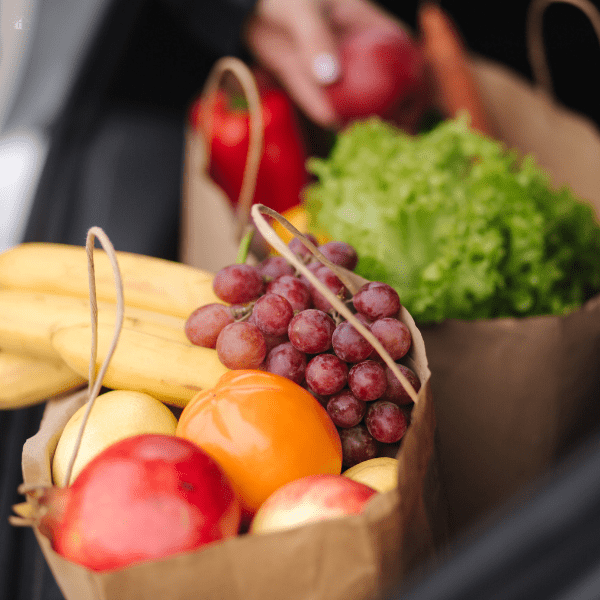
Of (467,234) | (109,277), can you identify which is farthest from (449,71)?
(109,277)

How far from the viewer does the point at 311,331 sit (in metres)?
0.46

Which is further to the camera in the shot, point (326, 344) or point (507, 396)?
point (507, 396)

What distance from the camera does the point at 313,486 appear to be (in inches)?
14.9

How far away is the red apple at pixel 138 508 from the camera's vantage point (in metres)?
0.35

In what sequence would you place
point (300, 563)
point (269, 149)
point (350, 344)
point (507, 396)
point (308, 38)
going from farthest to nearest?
point (269, 149) → point (308, 38) → point (507, 396) → point (350, 344) → point (300, 563)

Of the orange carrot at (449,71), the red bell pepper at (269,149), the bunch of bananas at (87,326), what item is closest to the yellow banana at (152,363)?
the bunch of bananas at (87,326)

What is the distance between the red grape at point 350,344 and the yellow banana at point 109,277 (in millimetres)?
183

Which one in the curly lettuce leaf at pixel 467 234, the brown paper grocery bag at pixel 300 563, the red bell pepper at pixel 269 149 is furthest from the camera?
the red bell pepper at pixel 269 149

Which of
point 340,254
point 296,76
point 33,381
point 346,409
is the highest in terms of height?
point 296,76

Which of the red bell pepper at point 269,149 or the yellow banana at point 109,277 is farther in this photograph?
the red bell pepper at point 269,149

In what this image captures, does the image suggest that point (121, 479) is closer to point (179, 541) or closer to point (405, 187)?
point (179, 541)

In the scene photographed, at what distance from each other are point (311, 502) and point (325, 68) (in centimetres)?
89

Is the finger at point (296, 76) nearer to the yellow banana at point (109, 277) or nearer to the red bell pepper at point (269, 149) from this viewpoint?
the red bell pepper at point (269, 149)

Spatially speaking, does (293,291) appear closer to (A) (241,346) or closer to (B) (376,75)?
(A) (241,346)
